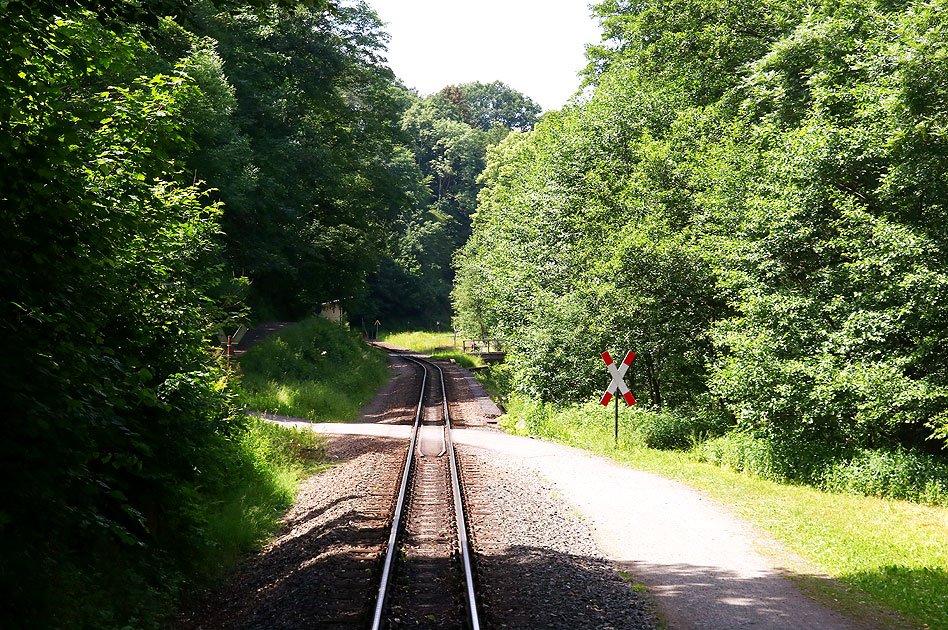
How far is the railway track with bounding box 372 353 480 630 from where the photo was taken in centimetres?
689

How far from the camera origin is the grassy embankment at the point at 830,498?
7.79m

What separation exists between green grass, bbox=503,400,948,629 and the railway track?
153 inches

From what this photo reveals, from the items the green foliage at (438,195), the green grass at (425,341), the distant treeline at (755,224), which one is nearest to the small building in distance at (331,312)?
the green foliage at (438,195)

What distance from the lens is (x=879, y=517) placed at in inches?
447

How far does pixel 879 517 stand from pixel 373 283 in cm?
6900

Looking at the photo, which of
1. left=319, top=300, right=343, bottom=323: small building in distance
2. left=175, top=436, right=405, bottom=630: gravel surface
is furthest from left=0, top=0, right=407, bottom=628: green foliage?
Result: left=319, top=300, right=343, bottom=323: small building in distance

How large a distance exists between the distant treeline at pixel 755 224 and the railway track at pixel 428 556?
6.98 metres

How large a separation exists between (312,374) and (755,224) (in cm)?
1891

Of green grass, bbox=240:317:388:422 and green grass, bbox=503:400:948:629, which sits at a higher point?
green grass, bbox=240:317:388:422

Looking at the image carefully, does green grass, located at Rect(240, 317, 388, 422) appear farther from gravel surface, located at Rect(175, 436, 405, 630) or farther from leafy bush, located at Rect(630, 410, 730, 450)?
leafy bush, located at Rect(630, 410, 730, 450)

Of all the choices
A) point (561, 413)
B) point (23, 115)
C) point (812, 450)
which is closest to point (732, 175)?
point (812, 450)

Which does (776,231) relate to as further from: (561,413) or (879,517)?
(561,413)

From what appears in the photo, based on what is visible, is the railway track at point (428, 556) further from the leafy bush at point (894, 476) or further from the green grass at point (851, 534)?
the leafy bush at point (894, 476)

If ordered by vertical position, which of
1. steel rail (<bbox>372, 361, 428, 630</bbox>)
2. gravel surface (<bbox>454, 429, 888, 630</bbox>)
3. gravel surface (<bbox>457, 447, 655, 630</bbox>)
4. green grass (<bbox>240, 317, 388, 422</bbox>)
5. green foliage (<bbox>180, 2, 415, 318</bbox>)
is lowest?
gravel surface (<bbox>454, 429, 888, 630</bbox>)
